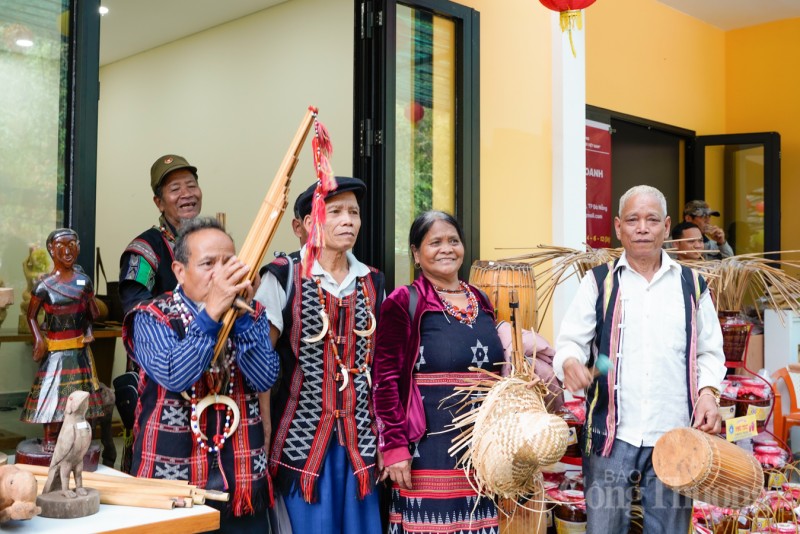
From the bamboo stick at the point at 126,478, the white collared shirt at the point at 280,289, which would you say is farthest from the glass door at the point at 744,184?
the bamboo stick at the point at 126,478

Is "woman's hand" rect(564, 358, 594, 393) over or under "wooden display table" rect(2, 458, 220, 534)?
over

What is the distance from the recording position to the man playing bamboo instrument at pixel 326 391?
267cm

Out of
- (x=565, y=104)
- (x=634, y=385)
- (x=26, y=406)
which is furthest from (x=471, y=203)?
(x=26, y=406)

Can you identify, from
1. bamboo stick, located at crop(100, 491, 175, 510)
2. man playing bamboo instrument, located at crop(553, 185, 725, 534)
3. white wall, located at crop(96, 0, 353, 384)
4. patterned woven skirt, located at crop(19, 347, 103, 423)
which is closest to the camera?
bamboo stick, located at crop(100, 491, 175, 510)

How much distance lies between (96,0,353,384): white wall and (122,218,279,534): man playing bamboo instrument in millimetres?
4060

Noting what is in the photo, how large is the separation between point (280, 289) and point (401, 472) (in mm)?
741

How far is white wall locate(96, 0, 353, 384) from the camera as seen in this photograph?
646 cm

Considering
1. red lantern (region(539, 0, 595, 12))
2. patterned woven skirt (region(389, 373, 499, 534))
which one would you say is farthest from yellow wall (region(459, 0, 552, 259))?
patterned woven skirt (region(389, 373, 499, 534))

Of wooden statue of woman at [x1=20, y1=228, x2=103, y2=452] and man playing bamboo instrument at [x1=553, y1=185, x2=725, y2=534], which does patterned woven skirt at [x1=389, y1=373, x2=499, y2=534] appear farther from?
wooden statue of woman at [x1=20, y1=228, x2=103, y2=452]

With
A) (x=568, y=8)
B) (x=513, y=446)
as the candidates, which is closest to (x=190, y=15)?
(x=568, y=8)

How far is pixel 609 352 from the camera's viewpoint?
2.87m

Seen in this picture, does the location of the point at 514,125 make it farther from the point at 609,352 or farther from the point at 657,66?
the point at 657,66

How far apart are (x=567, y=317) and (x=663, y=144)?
208 inches

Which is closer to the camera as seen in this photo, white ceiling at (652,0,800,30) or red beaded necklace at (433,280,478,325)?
red beaded necklace at (433,280,478,325)
